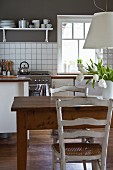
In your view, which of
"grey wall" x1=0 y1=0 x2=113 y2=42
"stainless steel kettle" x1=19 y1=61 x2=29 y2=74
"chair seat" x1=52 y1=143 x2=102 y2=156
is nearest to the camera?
"chair seat" x1=52 y1=143 x2=102 y2=156

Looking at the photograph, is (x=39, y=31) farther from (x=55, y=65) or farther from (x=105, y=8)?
(x=105, y=8)

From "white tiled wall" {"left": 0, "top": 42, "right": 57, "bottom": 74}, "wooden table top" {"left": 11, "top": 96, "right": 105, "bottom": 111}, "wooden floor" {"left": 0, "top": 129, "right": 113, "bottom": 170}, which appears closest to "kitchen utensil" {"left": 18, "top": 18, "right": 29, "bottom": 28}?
"white tiled wall" {"left": 0, "top": 42, "right": 57, "bottom": 74}

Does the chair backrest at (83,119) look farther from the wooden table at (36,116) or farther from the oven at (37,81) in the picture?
the oven at (37,81)

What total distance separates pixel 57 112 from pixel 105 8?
4.63 meters

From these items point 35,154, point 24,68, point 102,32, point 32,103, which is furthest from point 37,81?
point 102,32

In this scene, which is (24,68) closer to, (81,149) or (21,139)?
(21,139)

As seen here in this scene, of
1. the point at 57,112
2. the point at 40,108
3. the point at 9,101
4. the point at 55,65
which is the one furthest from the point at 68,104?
the point at 55,65

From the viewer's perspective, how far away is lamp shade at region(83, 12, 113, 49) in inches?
112

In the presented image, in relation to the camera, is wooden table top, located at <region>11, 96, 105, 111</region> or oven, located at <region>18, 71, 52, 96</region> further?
oven, located at <region>18, 71, 52, 96</region>

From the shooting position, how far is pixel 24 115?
2752 mm

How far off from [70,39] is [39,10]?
85cm

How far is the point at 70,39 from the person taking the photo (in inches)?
267

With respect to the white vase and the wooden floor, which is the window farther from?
the white vase

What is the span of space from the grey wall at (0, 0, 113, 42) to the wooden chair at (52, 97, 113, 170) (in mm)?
4149
